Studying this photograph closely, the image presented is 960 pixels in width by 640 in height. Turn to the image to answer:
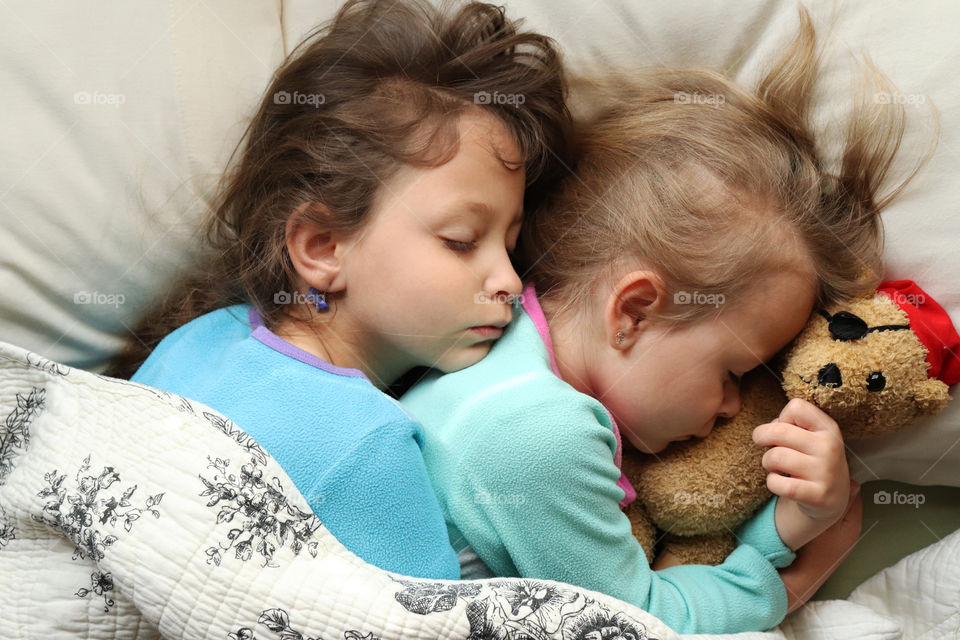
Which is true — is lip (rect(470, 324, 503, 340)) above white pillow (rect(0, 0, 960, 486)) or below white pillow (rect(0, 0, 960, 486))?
below

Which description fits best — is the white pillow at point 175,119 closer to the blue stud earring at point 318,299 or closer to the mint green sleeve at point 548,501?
the blue stud earring at point 318,299

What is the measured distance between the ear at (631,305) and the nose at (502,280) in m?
0.12

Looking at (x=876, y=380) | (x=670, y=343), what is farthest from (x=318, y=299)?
Answer: (x=876, y=380)

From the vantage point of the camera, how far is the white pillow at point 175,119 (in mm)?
1020

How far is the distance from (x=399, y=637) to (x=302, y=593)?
10 centimetres

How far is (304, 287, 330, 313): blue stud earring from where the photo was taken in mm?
1041

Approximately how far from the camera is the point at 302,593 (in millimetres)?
762

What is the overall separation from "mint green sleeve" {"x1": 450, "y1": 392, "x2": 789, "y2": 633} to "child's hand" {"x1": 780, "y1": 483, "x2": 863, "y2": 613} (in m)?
0.18

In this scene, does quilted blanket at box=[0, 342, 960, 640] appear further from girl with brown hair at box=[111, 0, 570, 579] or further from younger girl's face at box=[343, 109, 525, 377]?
younger girl's face at box=[343, 109, 525, 377]

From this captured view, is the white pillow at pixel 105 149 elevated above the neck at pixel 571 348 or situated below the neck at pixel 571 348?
above

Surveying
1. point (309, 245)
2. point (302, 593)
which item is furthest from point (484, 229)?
point (302, 593)

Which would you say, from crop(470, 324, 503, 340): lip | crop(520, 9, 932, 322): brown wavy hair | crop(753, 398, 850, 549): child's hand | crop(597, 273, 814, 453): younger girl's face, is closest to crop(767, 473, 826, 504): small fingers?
crop(753, 398, 850, 549): child's hand

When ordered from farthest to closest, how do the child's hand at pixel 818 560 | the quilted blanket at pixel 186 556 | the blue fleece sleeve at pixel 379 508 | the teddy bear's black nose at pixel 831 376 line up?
the child's hand at pixel 818 560
the teddy bear's black nose at pixel 831 376
the blue fleece sleeve at pixel 379 508
the quilted blanket at pixel 186 556

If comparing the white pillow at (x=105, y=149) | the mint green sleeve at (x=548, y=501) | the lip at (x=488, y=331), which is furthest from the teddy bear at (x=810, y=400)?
the white pillow at (x=105, y=149)
